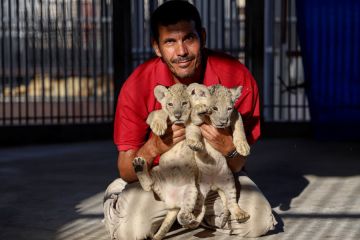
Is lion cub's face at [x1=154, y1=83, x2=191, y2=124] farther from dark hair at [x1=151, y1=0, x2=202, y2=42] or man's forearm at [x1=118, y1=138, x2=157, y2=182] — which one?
dark hair at [x1=151, y1=0, x2=202, y2=42]

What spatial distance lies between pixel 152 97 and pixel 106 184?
7.54ft

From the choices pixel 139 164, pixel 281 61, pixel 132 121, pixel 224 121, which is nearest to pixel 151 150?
pixel 139 164

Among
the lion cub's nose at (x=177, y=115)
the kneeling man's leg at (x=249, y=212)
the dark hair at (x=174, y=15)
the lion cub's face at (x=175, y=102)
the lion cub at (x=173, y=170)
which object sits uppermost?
the dark hair at (x=174, y=15)

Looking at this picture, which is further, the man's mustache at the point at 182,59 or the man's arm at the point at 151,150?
the man's mustache at the point at 182,59

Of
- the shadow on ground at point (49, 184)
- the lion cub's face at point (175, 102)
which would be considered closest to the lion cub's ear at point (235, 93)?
the lion cub's face at point (175, 102)

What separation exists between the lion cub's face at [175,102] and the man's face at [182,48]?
296 mm

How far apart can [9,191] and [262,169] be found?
231cm

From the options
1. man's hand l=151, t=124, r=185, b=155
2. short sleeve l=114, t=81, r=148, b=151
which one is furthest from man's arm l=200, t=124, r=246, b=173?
short sleeve l=114, t=81, r=148, b=151

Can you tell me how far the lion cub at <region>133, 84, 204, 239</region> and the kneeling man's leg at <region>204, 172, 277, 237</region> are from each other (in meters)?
0.32

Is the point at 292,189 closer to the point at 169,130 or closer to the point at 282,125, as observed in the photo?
→ the point at 169,130

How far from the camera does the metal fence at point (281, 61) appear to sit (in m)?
9.40

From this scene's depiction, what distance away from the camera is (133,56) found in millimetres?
9391

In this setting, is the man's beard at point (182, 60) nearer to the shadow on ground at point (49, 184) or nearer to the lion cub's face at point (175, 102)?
the lion cub's face at point (175, 102)

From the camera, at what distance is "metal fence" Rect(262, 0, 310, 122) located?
940 cm
